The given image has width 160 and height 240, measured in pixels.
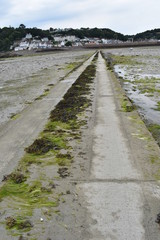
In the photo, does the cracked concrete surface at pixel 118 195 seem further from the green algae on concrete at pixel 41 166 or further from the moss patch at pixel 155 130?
the moss patch at pixel 155 130

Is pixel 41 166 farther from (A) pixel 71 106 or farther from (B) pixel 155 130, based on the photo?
(A) pixel 71 106

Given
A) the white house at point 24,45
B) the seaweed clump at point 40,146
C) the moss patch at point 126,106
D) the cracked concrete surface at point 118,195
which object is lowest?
the white house at point 24,45

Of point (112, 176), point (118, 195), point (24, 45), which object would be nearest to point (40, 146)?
point (112, 176)

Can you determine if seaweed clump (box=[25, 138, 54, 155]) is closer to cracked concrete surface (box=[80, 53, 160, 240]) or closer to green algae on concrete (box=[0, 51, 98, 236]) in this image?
green algae on concrete (box=[0, 51, 98, 236])

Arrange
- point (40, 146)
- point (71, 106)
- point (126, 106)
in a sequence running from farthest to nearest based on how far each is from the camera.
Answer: point (71, 106), point (126, 106), point (40, 146)

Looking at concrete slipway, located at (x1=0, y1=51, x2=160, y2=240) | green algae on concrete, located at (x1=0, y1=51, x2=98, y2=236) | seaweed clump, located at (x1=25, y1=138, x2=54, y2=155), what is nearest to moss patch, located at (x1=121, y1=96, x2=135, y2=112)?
concrete slipway, located at (x1=0, y1=51, x2=160, y2=240)

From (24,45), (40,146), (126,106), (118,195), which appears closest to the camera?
(118,195)

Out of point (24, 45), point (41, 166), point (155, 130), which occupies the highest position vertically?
point (41, 166)

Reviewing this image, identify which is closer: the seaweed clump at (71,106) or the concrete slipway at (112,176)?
the concrete slipway at (112,176)

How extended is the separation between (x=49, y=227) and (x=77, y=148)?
3114 mm

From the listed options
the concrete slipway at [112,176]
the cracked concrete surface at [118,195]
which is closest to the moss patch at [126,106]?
the concrete slipway at [112,176]

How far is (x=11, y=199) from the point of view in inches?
197

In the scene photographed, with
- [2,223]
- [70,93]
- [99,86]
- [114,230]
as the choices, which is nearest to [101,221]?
[114,230]

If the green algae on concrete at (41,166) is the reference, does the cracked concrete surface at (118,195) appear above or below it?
above
